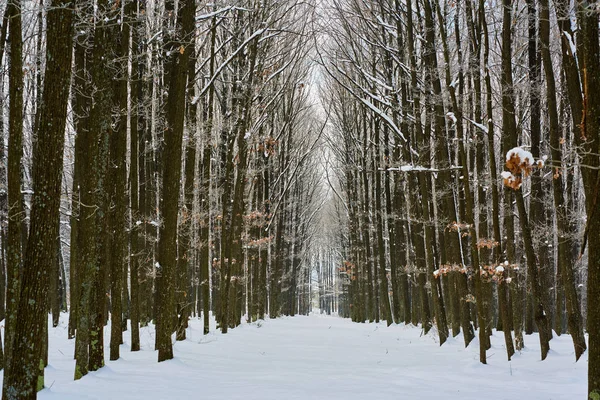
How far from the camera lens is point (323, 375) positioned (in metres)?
8.13

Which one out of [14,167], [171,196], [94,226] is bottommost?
[94,226]

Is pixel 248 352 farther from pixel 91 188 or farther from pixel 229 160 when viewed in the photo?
pixel 229 160

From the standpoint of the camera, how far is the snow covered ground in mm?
6270

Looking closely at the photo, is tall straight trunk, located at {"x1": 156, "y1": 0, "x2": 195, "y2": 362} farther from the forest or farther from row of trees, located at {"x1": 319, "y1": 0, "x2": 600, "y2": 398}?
row of trees, located at {"x1": 319, "y1": 0, "x2": 600, "y2": 398}

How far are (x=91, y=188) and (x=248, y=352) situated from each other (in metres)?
5.90

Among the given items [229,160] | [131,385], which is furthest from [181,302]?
[131,385]

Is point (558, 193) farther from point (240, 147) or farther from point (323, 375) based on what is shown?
point (240, 147)

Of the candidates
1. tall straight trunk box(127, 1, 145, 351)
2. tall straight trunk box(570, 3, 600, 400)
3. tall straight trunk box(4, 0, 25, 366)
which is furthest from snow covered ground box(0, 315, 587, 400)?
tall straight trunk box(570, 3, 600, 400)

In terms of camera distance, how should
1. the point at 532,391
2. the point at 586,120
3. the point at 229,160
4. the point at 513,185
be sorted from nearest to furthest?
1. the point at 513,185
2. the point at 586,120
3. the point at 532,391
4. the point at 229,160

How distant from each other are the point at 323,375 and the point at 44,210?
5.30 metres

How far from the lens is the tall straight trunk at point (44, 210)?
15.0 feet

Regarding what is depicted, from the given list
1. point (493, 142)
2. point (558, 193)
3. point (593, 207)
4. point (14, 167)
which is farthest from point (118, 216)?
point (558, 193)

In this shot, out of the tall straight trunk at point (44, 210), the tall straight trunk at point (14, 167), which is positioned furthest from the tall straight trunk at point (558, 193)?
the tall straight trunk at point (14, 167)

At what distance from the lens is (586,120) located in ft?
16.9
